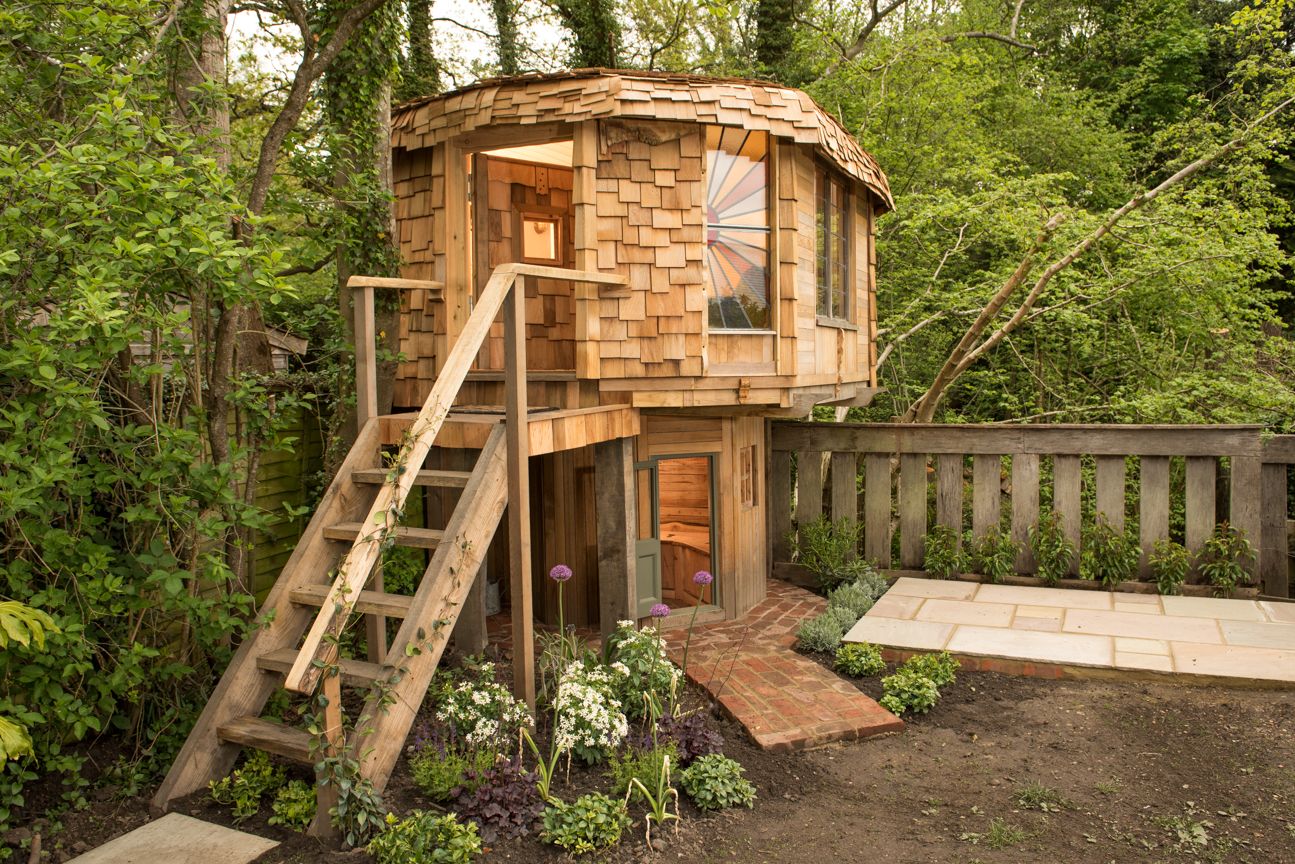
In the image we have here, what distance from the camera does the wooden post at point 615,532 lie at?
228 inches

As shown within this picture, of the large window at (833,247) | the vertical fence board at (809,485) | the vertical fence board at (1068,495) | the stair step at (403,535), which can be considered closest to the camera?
the stair step at (403,535)

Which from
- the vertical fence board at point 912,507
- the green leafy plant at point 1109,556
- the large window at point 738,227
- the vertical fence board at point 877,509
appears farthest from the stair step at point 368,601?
the green leafy plant at point 1109,556

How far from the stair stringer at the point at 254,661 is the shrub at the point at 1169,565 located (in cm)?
656

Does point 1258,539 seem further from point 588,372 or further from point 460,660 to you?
point 460,660

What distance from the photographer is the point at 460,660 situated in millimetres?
5633

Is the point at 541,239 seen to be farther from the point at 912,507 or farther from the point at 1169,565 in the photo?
the point at 1169,565

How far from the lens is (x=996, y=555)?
7.97m

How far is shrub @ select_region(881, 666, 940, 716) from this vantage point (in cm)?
541

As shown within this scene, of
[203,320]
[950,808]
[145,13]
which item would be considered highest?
[145,13]

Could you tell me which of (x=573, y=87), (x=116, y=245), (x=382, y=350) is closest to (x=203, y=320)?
(x=116, y=245)

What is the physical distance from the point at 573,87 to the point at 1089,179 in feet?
36.6

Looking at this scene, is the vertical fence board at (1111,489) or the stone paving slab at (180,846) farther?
the vertical fence board at (1111,489)

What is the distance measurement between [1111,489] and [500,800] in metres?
6.15

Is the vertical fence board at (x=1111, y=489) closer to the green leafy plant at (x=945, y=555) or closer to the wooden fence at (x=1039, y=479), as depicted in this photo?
the wooden fence at (x=1039, y=479)
